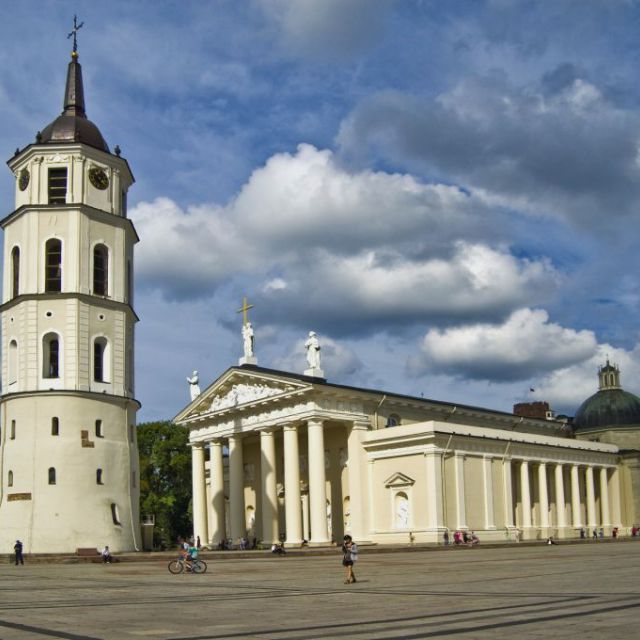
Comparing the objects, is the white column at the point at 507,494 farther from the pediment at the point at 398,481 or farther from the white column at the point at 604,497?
the white column at the point at 604,497

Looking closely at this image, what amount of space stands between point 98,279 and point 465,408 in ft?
104

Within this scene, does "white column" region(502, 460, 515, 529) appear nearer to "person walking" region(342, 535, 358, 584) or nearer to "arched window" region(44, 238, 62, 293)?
"arched window" region(44, 238, 62, 293)

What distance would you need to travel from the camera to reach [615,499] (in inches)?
3041

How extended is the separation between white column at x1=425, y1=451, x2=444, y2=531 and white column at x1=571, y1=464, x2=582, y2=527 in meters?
19.0

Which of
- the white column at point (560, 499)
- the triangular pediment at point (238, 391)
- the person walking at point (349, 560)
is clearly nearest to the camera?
the person walking at point (349, 560)

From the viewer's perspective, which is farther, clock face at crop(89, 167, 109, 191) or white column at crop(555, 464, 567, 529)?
white column at crop(555, 464, 567, 529)

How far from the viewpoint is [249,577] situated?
2920cm

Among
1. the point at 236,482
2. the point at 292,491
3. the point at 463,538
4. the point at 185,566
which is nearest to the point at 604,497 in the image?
the point at 463,538

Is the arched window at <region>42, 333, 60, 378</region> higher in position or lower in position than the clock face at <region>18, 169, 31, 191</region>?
lower

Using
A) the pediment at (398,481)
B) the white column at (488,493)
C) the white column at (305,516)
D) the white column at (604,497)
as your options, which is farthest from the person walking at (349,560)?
the white column at (604,497)

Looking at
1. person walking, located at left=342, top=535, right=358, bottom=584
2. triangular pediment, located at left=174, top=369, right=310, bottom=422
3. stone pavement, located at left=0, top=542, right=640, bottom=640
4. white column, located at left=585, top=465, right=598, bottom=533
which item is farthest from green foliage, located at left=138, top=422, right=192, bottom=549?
person walking, located at left=342, top=535, right=358, bottom=584

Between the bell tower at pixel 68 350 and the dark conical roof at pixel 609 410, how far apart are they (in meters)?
53.6

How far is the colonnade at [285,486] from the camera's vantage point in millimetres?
57906

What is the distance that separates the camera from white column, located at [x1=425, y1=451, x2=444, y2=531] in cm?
5622
